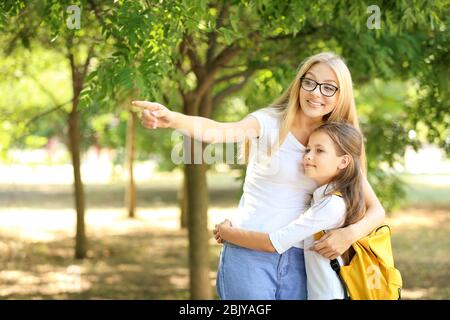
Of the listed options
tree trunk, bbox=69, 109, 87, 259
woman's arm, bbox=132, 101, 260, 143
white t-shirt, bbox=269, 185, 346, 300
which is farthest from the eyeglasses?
tree trunk, bbox=69, 109, 87, 259

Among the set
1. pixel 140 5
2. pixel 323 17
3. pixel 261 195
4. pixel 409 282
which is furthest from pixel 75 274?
pixel 261 195

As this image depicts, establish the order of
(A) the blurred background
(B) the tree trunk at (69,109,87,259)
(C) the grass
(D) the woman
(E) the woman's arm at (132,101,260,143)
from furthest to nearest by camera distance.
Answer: (B) the tree trunk at (69,109,87,259)
(C) the grass
(A) the blurred background
(D) the woman
(E) the woman's arm at (132,101,260,143)

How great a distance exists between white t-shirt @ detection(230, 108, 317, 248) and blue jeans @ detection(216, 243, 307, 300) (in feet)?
0.30

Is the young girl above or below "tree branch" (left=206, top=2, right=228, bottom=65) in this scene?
below

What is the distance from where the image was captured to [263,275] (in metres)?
3.24

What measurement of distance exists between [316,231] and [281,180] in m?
0.27

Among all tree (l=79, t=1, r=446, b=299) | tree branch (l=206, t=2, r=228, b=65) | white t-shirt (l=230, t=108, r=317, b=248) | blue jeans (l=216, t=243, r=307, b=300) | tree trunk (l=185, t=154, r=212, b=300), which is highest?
tree branch (l=206, t=2, r=228, b=65)

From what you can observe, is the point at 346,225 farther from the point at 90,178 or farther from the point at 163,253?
the point at 90,178

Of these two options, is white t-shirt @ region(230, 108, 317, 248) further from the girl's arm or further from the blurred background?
the blurred background

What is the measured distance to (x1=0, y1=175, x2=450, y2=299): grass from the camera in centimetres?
1050

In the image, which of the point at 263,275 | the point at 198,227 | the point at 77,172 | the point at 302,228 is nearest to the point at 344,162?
the point at 302,228

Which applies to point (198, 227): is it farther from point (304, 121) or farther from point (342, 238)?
point (342, 238)

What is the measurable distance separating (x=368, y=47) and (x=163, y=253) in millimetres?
8069
